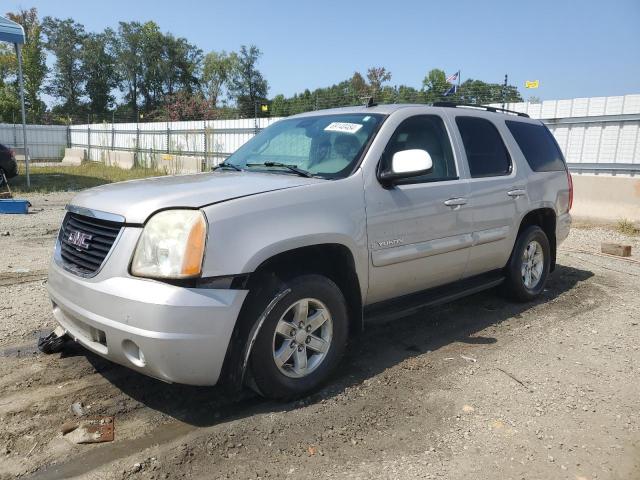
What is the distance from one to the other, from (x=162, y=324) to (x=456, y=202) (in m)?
2.56

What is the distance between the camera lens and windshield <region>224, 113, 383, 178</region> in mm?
3692

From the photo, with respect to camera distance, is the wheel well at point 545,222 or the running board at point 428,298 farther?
the wheel well at point 545,222

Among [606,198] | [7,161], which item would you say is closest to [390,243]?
[606,198]

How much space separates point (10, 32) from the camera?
13.5 m

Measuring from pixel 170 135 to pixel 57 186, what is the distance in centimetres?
771

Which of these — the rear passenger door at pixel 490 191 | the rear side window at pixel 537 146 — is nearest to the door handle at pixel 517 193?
the rear passenger door at pixel 490 191

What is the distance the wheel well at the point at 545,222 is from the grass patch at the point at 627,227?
462cm

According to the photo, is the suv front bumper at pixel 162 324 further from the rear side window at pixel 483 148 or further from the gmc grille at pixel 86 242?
the rear side window at pixel 483 148

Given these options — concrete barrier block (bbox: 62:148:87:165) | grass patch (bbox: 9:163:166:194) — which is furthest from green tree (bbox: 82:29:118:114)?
grass patch (bbox: 9:163:166:194)

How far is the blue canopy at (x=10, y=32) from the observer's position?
1342cm

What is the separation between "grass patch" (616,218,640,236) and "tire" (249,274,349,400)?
Result: 7.96 metres

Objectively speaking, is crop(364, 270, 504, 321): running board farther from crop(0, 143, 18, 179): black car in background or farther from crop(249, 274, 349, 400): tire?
crop(0, 143, 18, 179): black car in background

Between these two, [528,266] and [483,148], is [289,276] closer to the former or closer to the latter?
[483,148]

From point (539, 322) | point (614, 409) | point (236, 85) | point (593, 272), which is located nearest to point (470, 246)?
point (539, 322)
